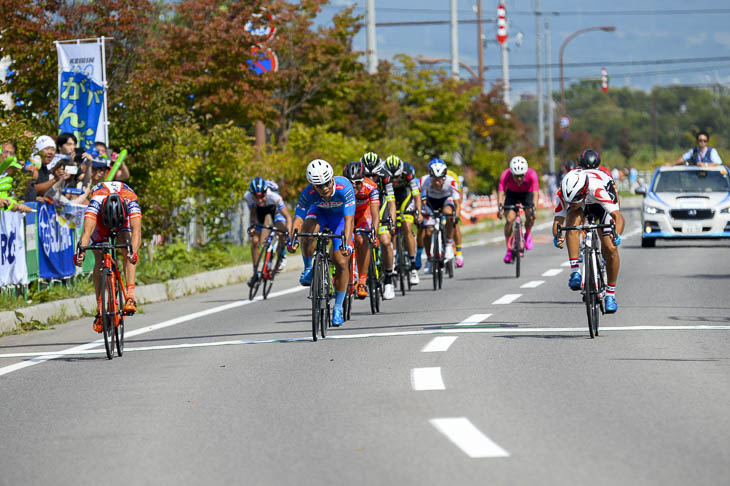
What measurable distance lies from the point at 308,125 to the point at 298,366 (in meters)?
25.2

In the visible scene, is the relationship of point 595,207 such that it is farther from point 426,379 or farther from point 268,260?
point 268,260

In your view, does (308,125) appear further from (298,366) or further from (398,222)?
(298,366)

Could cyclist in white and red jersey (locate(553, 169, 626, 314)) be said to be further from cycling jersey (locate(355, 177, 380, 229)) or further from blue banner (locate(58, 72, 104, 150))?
blue banner (locate(58, 72, 104, 150))

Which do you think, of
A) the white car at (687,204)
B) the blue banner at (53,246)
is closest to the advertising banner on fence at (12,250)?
the blue banner at (53,246)

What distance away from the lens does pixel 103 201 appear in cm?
1177

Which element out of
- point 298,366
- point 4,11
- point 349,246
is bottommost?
point 298,366

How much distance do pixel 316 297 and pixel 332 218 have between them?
117 centimetres

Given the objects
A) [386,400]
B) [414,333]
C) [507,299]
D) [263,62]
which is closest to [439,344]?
[414,333]

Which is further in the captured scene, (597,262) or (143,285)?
(143,285)

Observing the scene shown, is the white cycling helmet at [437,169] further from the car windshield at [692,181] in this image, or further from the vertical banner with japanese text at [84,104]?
the car windshield at [692,181]

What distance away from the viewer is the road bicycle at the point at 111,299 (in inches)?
451

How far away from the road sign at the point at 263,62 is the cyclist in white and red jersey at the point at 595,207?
15137 millimetres

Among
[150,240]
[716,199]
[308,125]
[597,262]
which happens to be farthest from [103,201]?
[308,125]

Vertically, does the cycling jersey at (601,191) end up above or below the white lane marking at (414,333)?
above
